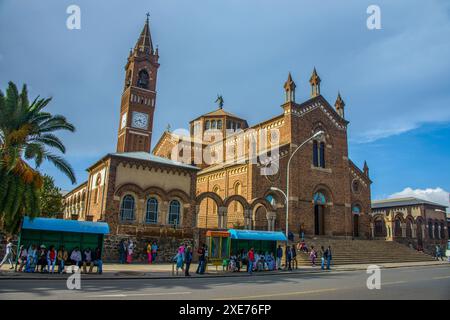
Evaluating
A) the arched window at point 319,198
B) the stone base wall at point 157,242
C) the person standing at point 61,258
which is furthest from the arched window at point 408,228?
the person standing at point 61,258

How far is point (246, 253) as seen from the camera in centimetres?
2402

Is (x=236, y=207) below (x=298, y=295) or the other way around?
the other way around

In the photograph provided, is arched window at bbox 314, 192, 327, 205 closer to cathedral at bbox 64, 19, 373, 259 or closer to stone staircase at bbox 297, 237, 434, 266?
cathedral at bbox 64, 19, 373, 259

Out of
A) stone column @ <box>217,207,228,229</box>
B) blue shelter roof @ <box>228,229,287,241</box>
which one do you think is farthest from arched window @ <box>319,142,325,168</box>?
blue shelter roof @ <box>228,229,287,241</box>

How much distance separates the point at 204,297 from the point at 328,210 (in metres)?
30.9

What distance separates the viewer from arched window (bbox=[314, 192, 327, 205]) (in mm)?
38688

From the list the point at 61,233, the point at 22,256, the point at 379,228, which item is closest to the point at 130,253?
the point at 61,233

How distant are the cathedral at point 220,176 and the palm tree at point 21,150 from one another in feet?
19.8

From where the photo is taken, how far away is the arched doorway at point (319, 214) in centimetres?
3881

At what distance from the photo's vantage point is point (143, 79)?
167ft

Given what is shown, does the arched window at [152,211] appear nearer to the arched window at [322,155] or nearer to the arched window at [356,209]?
the arched window at [322,155]
